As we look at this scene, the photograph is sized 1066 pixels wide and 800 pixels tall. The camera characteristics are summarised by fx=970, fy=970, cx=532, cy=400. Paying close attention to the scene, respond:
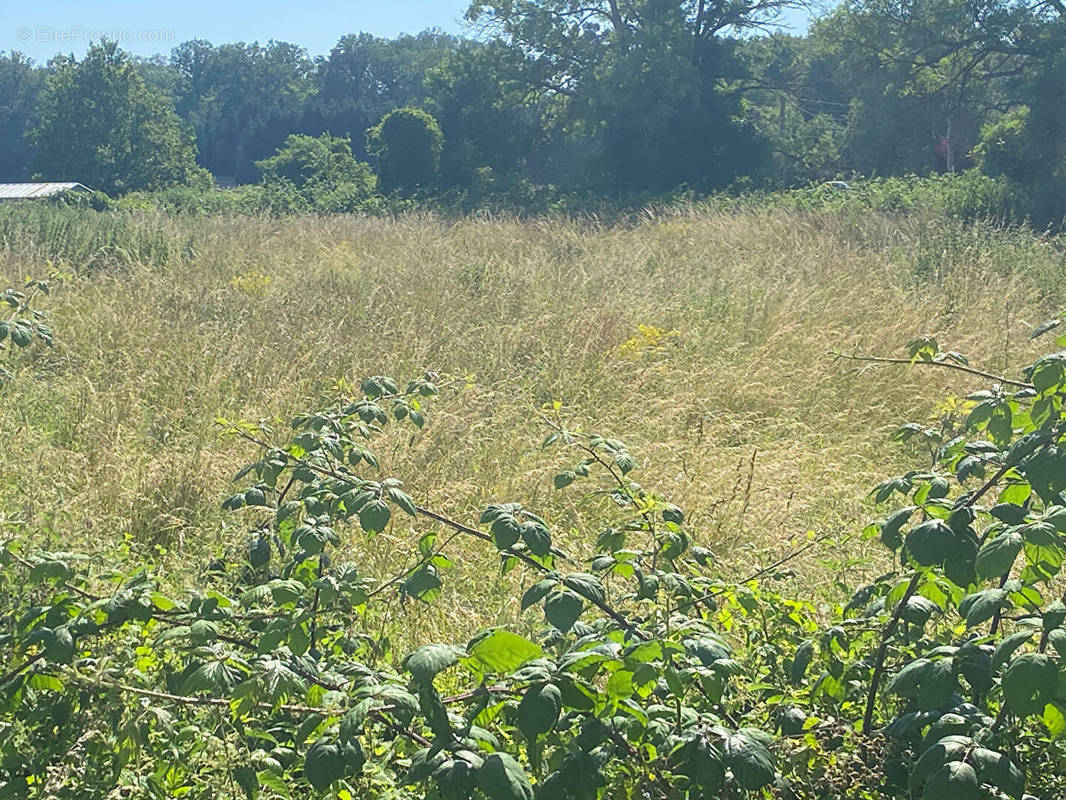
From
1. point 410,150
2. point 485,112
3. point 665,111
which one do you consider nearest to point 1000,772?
point 665,111

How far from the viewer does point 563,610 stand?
5.35ft

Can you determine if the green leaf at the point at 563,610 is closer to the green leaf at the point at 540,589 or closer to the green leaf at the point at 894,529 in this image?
the green leaf at the point at 540,589

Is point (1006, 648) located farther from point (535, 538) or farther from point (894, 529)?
point (535, 538)

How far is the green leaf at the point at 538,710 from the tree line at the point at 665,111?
1703cm

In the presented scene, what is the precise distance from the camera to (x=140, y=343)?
613 centimetres

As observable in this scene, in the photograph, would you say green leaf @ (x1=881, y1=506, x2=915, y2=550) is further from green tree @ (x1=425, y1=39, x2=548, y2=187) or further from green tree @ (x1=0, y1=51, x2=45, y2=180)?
green tree @ (x1=0, y1=51, x2=45, y2=180)

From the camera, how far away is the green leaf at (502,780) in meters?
1.32

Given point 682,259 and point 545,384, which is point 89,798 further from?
point 682,259

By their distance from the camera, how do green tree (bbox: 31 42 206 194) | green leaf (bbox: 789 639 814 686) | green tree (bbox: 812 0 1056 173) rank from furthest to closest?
1. green tree (bbox: 31 42 206 194)
2. green tree (bbox: 812 0 1056 173)
3. green leaf (bbox: 789 639 814 686)

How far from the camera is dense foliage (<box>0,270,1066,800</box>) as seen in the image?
148cm

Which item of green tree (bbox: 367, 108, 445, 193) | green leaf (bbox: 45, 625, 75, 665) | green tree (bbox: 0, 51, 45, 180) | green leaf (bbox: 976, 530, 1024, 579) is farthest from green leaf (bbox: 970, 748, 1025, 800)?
green tree (bbox: 0, 51, 45, 180)

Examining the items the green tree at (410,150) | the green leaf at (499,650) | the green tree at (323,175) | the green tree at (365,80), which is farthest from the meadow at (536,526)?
the green tree at (365,80)

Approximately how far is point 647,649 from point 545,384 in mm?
4299

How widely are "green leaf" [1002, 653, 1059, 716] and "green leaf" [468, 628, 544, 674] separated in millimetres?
673
